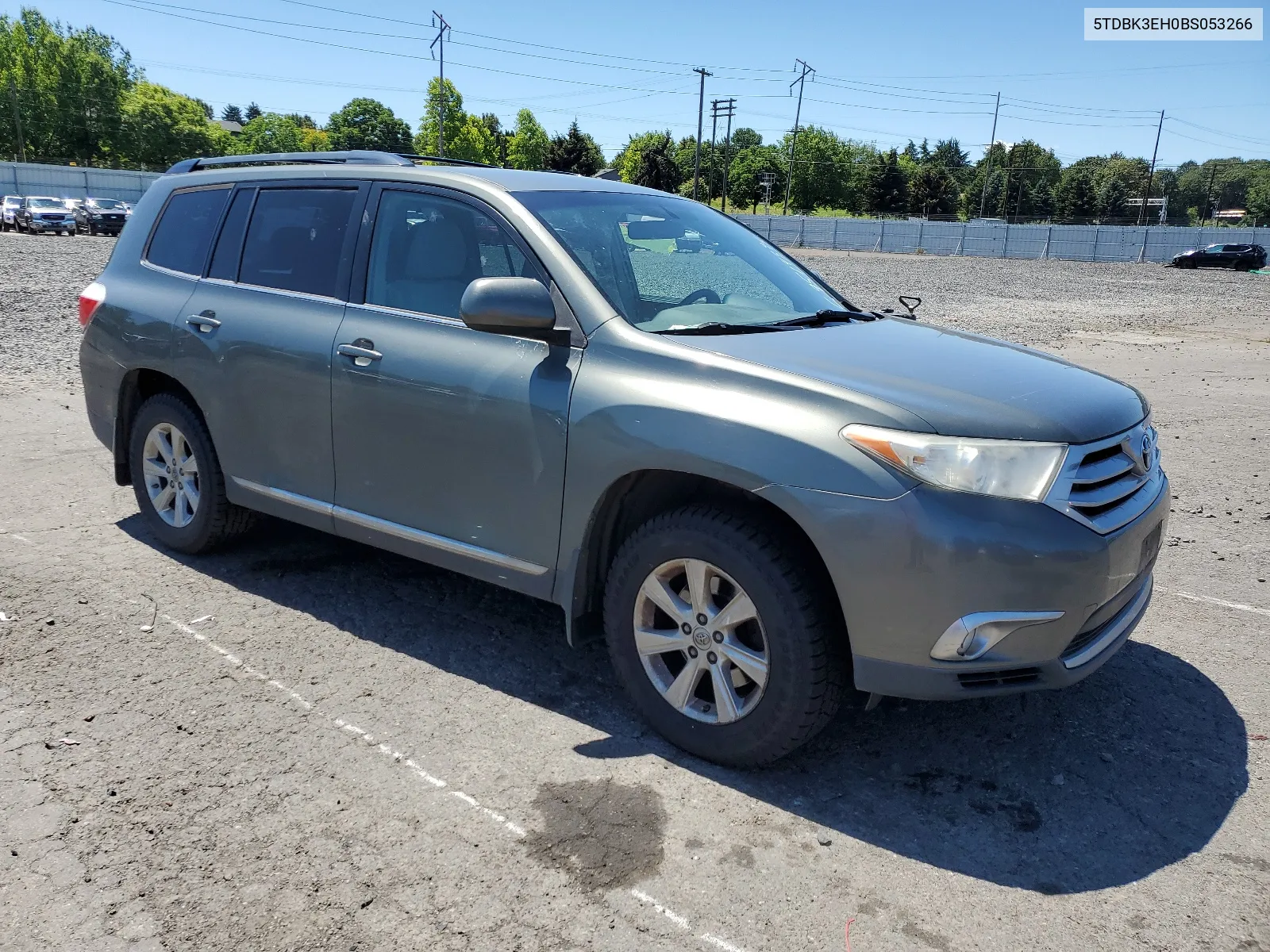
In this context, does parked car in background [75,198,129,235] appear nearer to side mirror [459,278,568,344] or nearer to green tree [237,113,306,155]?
side mirror [459,278,568,344]

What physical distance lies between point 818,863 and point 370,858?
4.22 ft

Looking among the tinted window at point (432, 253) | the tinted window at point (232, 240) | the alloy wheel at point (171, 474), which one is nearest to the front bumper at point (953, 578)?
the tinted window at point (432, 253)

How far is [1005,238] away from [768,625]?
208ft

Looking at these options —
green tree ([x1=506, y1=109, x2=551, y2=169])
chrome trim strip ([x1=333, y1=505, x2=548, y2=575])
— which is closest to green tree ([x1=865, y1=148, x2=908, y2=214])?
green tree ([x1=506, y1=109, x2=551, y2=169])

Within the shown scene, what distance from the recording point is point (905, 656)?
293 centimetres

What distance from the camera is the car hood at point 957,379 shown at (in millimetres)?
3000

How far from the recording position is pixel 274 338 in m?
4.38

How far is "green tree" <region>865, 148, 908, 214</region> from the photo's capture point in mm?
112250

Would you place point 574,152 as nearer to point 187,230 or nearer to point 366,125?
point 366,125

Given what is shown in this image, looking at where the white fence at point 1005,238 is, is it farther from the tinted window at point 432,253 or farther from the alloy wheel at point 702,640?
the alloy wheel at point 702,640

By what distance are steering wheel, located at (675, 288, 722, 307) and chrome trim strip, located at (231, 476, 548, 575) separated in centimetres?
120

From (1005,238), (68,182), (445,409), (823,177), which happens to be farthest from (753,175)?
(445,409)

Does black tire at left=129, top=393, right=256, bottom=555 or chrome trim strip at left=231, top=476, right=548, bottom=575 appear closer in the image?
chrome trim strip at left=231, top=476, right=548, bottom=575

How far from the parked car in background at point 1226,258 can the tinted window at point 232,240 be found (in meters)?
53.8
